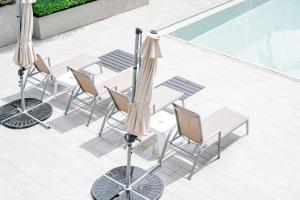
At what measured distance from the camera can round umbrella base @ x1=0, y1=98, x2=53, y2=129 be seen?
356 inches

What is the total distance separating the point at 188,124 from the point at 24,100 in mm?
3539

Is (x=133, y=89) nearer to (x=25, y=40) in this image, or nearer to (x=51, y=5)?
(x=25, y=40)

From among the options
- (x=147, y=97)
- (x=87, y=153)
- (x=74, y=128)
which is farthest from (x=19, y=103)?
(x=147, y=97)

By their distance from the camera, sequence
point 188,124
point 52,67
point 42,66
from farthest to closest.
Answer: point 52,67 < point 42,66 < point 188,124

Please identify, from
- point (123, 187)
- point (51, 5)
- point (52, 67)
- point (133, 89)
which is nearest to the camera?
point (133, 89)

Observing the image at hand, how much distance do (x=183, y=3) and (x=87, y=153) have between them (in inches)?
340

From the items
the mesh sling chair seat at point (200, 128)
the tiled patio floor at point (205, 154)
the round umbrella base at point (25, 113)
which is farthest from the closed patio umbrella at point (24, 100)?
the mesh sling chair seat at point (200, 128)

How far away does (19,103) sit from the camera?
9.61 metres

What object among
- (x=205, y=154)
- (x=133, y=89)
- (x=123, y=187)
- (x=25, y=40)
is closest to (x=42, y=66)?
(x=25, y=40)

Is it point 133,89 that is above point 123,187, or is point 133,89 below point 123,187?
above

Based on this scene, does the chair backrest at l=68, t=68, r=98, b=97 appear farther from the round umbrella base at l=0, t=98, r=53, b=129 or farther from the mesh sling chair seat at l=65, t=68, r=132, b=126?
the round umbrella base at l=0, t=98, r=53, b=129

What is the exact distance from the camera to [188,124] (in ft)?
25.3

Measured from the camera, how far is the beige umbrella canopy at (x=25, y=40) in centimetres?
820

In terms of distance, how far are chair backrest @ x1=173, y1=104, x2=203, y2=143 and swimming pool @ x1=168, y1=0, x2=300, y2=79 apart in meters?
5.04
